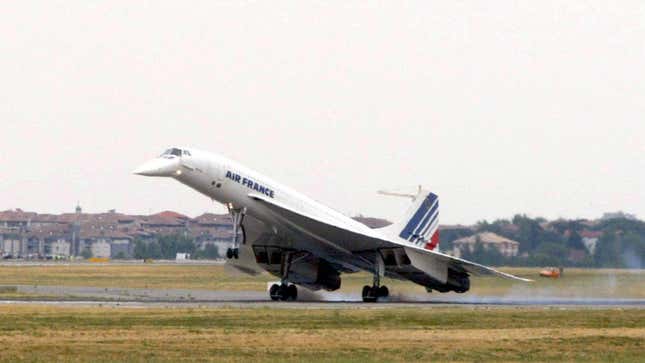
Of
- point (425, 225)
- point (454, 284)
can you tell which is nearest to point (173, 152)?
point (454, 284)

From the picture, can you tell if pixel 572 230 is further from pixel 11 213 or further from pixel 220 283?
pixel 11 213

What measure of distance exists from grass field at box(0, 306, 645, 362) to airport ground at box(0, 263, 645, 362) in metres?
0.02

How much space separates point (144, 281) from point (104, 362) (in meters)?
38.1

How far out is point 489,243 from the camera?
6794 centimetres

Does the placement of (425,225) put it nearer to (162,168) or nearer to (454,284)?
(454,284)

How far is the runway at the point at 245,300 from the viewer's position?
36.7 meters

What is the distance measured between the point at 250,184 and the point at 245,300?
4455mm

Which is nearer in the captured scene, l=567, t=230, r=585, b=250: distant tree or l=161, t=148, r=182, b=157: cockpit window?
l=161, t=148, r=182, b=157: cockpit window

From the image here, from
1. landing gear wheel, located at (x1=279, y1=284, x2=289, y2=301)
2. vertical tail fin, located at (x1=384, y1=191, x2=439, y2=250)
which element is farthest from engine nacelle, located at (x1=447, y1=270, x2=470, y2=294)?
landing gear wheel, located at (x1=279, y1=284, x2=289, y2=301)

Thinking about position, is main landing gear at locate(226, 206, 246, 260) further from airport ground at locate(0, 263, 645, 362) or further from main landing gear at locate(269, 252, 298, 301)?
main landing gear at locate(269, 252, 298, 301)

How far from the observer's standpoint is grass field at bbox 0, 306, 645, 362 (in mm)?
22172

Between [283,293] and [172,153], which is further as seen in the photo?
[283,293]

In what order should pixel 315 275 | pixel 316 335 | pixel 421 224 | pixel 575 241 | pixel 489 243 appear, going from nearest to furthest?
pixel 316 335 → pixel 315 275 → pixel 421 224 → pixel 489 243 → pixel 575 241

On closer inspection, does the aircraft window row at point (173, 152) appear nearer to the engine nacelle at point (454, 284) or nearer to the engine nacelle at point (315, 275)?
the engine nacelle at point (315, 275)
